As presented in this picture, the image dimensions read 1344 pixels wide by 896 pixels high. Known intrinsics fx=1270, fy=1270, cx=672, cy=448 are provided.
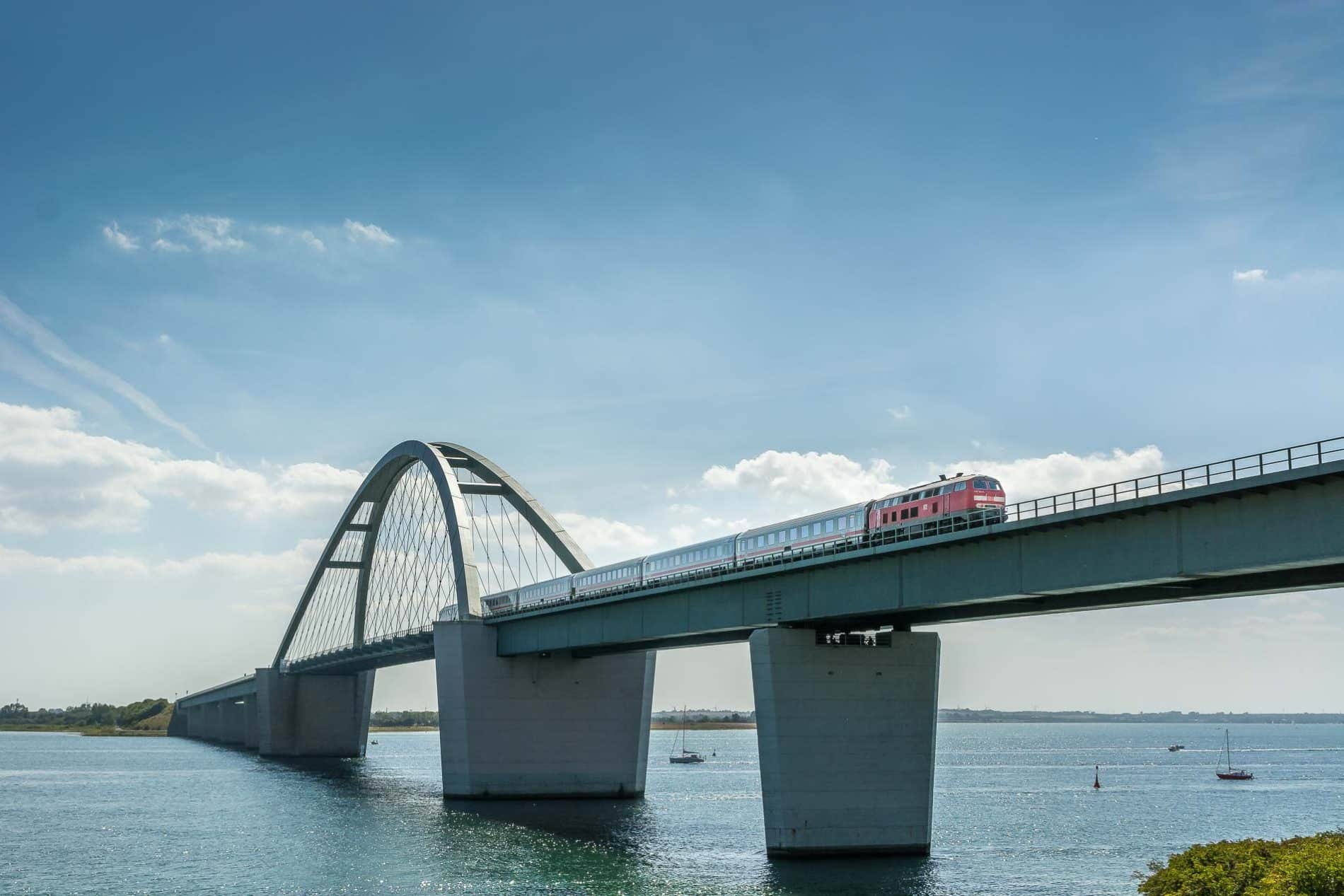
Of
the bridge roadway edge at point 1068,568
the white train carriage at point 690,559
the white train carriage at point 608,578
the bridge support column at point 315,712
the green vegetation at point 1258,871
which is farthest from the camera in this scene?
the bridge support column at point 315,712

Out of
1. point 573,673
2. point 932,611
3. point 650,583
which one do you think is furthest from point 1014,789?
point 932,611

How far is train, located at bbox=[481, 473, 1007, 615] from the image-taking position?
146 feet

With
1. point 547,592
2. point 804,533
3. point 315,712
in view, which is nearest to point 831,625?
point 804,533

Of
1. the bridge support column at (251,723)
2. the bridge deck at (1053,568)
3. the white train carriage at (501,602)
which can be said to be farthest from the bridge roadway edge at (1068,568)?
the bridge support column at (251,723)

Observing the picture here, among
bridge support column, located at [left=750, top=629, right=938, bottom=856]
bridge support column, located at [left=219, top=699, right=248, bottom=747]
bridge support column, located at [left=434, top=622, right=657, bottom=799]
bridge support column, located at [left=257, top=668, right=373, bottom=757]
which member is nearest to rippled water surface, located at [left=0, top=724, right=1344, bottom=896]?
bridge support column, located at [left=750, top=629, right=938, bottom=856]

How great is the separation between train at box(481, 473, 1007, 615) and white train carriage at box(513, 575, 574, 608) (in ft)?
2.77

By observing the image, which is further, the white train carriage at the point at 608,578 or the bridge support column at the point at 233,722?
the bridge support column at the point at 233,722

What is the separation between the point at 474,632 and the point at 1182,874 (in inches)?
2092

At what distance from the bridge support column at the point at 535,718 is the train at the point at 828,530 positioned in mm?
8450

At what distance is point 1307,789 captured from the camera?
112 m

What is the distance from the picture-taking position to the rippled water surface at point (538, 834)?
4622cm

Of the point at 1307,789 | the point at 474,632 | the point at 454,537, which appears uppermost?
the point at 454,537

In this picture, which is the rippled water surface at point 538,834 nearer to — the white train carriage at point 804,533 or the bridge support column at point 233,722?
the white train carriage at point 804,533

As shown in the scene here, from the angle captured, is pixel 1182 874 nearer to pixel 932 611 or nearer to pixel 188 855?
pixel 932 611
